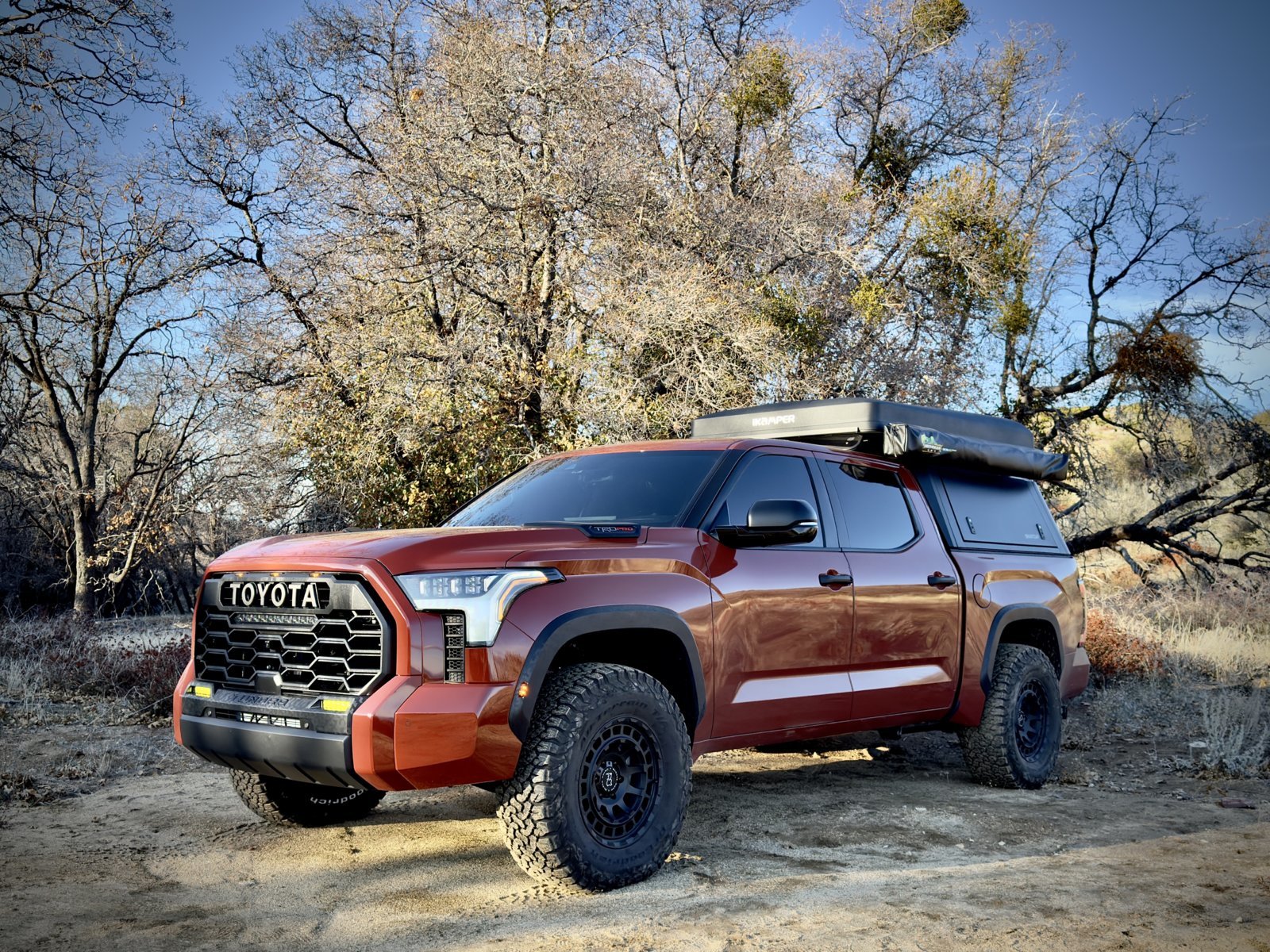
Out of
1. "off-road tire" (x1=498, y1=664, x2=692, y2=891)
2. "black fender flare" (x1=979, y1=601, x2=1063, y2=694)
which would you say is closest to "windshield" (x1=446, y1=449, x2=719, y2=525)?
"off-road tire" (x1=498, y1=664, x2=692, y2=891)

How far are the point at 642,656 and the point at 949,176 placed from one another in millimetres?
14247

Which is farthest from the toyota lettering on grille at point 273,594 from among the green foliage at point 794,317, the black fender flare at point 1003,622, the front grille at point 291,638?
the green foliage at point 794,317

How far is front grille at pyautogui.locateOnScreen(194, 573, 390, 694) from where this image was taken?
423 cm

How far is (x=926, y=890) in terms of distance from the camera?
180 inches

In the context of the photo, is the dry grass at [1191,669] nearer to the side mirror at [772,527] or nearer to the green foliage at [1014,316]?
the side mirror at [772,527]

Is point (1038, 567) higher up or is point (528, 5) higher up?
point (528, 5)

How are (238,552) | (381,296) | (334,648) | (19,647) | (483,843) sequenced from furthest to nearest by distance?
1. (381,296)
2. (19,647)
3. (483,843)
4. (238,552)
5. (334,648)

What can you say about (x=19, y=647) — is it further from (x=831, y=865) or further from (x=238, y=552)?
(x=831, y=865)

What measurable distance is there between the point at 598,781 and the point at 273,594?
5.07ft

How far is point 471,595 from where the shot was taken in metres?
4.24

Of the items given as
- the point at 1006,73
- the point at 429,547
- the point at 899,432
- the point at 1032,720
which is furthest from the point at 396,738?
the point at 1006,73

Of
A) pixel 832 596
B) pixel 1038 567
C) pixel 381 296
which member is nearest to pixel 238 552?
pixel 832 596

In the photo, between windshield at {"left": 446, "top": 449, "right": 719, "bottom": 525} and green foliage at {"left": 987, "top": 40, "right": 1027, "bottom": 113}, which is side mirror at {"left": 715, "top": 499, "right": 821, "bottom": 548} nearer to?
windshield at {"left": 446, "top": 449, "right": 719, "bottom": 525}

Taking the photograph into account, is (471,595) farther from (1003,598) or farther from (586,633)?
(1003,598)
